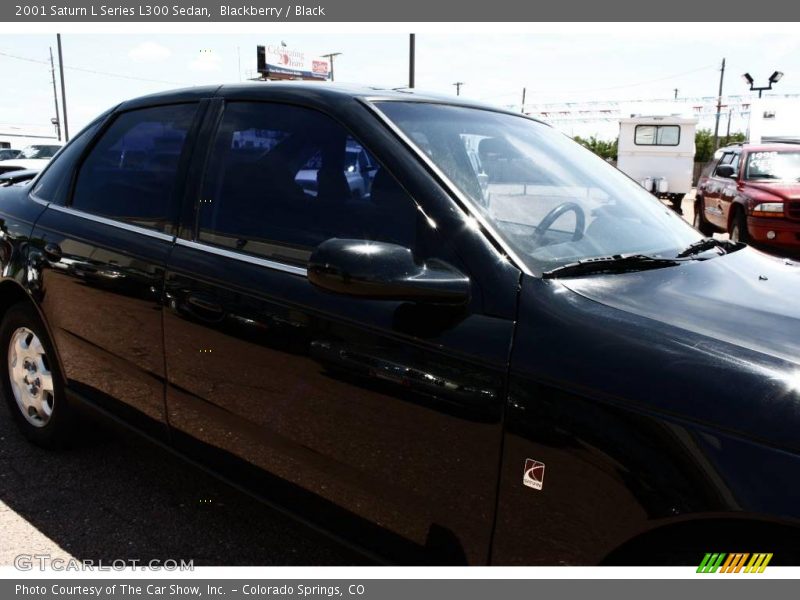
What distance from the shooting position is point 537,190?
2.22 metres

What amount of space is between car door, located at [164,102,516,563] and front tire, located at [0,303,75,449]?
1.02 meters

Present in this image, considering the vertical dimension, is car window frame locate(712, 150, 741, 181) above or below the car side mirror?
below

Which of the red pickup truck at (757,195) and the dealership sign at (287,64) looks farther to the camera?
the dealership sign at (287,64)

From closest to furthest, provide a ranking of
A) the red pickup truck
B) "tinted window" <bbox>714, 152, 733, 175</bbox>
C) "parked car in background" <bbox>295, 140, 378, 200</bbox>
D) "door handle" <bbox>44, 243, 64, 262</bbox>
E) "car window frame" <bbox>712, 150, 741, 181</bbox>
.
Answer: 1. "parked car in background" <bbox>295, 140, 378, 200</bbox>
2. "door handle" <bbox>44, 243, 64, 262</bbox>
3. the red pickup truck
4. "car window frame" <bbox>712, 150, 741, 181</bbox>
5. "tinted window" <bbox>714, 152, 733, 175</bbox>

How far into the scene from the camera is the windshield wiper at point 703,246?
87.6 inches

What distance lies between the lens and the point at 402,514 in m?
1.86

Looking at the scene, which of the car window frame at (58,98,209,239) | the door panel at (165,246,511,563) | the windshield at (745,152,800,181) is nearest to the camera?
the door panel at (165,246,511,563)

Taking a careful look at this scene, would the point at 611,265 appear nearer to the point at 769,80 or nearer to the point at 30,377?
the point at 30,377

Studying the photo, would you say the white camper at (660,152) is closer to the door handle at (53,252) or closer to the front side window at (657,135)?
the front side window at (657,135)

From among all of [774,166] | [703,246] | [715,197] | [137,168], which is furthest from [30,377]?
[715,197]

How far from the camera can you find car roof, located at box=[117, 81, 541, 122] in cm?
222

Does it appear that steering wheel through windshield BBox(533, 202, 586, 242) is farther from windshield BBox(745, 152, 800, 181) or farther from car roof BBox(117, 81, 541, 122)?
windshield BBox(745, 152, 800, 181)

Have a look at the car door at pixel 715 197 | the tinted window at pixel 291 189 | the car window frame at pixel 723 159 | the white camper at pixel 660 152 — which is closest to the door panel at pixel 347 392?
the tinted window at pixel 291 189

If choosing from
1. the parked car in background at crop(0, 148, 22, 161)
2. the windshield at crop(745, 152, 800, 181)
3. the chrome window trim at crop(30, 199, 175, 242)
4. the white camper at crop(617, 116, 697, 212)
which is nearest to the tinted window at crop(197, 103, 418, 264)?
the chrome window trim at crop(30, 199, 175, 242)
